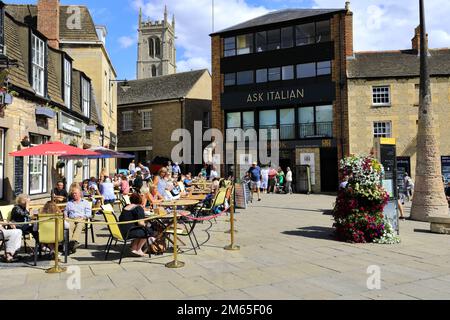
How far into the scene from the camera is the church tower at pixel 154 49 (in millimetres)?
80000

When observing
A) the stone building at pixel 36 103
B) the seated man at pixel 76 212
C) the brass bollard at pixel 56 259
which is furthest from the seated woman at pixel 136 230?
the stone building at pixel 36 103


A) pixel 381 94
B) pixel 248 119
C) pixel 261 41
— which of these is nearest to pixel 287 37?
pixel 261 41

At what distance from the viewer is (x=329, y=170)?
85.4 ft

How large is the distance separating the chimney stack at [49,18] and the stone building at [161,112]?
54.7ft

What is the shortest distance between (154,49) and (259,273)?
8154 centimetres

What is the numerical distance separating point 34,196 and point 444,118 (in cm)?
2436

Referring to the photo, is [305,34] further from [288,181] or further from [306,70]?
[288,181]

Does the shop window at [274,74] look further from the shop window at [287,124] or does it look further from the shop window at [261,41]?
the shop window at [287,124]

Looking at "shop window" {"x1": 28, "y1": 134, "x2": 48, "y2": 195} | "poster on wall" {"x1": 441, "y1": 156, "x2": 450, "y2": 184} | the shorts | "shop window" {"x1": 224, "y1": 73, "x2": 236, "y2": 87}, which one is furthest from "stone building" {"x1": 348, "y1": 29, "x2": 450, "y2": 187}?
"shop window" {"x1": 28, "y1": 134, "x2": 48, "y2": 195}

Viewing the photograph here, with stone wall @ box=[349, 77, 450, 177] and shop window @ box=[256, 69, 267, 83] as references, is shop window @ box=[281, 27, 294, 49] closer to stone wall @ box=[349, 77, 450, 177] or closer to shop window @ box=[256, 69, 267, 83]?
shop window @ box=[256, 69, 267, 83]
